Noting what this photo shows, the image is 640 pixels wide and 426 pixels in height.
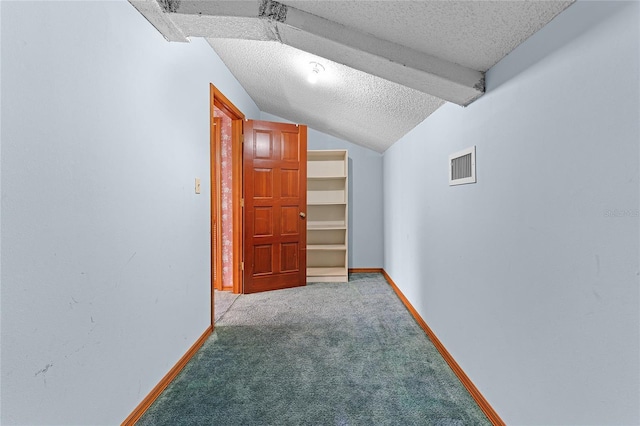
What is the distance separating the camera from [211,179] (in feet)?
8.80

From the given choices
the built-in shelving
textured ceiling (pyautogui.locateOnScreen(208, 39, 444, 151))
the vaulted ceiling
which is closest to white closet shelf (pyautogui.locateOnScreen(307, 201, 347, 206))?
the built-in shelving

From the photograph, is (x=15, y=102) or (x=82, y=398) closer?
(x=15, y=102)

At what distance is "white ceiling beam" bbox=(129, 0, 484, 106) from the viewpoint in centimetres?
152

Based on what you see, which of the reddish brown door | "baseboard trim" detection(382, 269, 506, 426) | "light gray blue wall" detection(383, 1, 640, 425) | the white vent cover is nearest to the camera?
"light gray blue wall" detection(383, 1, 640, 425)

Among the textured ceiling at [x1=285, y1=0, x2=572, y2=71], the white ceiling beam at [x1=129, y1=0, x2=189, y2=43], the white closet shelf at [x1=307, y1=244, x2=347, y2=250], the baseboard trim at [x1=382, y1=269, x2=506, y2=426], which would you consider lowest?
the baseboard trim at [x1=382, y1=269, x2=506, y2=426]

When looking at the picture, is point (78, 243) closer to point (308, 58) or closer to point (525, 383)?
point (525, 383)

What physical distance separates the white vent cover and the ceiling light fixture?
1322 millimetres

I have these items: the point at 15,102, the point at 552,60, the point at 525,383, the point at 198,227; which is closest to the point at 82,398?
the point at 15,102

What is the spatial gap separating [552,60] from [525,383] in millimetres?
1207

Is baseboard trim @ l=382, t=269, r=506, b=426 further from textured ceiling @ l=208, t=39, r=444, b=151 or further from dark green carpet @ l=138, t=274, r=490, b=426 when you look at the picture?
textured ceiling @ l=208, t=39, r=444, b=151

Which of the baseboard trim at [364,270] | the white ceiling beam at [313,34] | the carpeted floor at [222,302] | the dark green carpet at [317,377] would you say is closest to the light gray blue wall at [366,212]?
the baseboard trim at [364,270]

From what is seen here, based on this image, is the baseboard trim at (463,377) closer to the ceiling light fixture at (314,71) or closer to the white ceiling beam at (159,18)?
the ceiling light fixture at (314,71)

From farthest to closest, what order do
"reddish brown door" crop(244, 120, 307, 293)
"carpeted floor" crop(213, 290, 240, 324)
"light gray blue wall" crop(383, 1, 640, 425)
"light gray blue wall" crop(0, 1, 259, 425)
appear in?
"reddish brown door" crop(244, 120, 307, 293) < "carpeted floor" crop(213, 290, 240, 324) < "light gray blue wall" crop(0, 1, 259, 425) < "light gray blue wall" crop(383, 1, 640, 425)

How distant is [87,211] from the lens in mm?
1261
